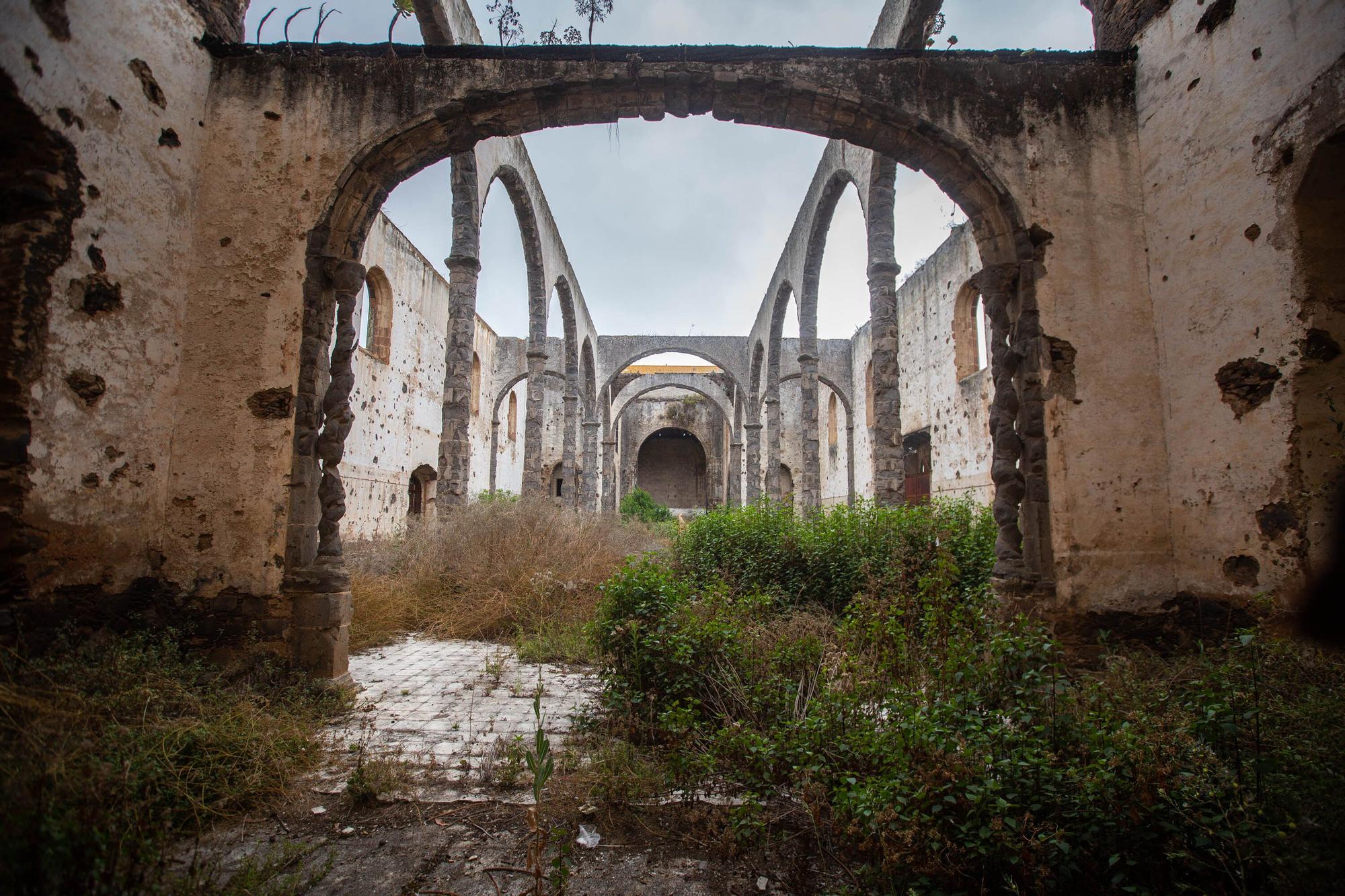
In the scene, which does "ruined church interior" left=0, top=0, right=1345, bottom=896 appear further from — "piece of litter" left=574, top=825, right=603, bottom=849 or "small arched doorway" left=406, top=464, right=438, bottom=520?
"small arched doorway" left=406, top=464, right=438, bottom=520

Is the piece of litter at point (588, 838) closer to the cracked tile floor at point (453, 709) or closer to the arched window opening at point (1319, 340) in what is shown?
the cracked tile floor at point (453, 709)

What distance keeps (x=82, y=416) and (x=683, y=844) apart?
13.2 feet

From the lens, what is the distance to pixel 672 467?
109ft

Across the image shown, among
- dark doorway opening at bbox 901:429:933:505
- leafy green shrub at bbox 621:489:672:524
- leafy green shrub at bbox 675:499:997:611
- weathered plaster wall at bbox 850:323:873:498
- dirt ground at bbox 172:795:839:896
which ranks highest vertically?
weathered plaster wall at bbox 850:323:873:498

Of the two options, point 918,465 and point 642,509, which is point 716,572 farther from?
point 642,509

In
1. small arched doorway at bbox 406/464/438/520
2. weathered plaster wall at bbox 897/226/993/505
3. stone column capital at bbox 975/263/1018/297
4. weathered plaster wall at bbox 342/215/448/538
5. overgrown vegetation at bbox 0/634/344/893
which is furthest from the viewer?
small arched doorway at bbox 406/464/438/520

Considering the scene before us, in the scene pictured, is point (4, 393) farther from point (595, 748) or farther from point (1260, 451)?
point (1260, 451)

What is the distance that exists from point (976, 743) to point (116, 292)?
5165 mm

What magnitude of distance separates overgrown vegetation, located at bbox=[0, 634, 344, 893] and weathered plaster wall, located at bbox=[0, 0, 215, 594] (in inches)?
26.2

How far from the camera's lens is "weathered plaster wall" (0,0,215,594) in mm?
3549

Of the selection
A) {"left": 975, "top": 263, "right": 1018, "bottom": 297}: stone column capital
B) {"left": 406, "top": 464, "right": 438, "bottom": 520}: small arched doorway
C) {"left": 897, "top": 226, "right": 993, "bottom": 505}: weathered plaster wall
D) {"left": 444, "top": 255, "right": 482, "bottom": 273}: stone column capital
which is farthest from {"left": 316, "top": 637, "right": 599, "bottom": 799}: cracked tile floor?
{"left": 406, "top": 464, "right": 438, "bottom": 520}: small arched doorway

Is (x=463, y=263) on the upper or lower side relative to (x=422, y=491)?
upper

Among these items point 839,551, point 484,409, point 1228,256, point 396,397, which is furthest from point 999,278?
point 484,409

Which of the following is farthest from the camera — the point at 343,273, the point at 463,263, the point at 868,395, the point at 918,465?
the point at 868,395
